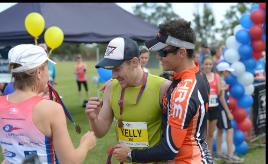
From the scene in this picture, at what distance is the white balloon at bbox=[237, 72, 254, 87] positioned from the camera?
19.8 ft

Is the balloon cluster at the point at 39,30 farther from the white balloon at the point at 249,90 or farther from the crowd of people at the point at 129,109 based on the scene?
the crowd of people at the point at 129,109

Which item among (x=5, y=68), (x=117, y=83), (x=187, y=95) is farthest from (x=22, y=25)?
(x=187, y=95)

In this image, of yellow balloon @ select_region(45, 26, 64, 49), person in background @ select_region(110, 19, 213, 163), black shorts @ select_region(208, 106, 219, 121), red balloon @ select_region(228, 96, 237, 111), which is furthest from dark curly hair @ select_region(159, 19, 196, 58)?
yellow balloon @ select_region(45, 26, 64, 49)

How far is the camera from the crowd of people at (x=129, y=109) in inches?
78.8

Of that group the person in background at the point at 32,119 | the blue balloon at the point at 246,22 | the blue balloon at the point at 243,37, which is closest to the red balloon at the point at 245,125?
the blue balloon at the point at 243,37

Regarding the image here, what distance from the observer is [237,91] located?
239 inches

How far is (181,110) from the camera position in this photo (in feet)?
6.53

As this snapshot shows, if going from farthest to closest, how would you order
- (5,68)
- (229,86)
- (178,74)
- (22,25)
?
(22,25) < (5,68) < (229,86) < (178,74)

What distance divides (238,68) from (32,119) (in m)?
4.63

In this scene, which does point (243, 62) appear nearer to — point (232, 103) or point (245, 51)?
point (245, 51)

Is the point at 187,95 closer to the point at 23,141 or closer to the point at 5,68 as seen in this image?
the point at 23,141

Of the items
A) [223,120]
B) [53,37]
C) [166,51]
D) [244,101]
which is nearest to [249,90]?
[244,101]

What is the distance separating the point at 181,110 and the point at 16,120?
927mm

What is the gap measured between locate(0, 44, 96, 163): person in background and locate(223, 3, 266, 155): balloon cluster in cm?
446
